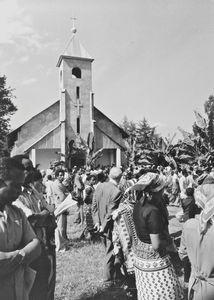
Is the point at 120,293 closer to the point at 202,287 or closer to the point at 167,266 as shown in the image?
the point at 167,266

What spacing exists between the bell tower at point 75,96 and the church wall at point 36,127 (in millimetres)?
1077

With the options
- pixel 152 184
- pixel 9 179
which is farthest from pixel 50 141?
pixel 9 179

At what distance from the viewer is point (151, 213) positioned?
302 cm

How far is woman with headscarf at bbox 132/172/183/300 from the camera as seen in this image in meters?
2.97

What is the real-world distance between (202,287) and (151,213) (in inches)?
33.6

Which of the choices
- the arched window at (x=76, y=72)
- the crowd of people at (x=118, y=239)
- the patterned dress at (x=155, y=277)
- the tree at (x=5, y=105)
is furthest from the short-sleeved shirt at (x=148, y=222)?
the tree at (x=5, y=105)

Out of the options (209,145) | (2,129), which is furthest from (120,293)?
(2,129)

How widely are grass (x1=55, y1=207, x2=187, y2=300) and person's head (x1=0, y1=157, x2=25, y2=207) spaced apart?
9.58 feet

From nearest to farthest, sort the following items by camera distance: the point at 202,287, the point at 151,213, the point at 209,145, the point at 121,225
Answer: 1. the point at 202,287
2. the point at 151,213
3. the point at 121,225
4. the point at 209,145

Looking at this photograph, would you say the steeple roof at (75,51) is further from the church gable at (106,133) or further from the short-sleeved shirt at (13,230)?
the short-sleeved shirt at (13,230)

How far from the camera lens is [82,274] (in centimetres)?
543

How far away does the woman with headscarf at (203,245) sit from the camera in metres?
2.31

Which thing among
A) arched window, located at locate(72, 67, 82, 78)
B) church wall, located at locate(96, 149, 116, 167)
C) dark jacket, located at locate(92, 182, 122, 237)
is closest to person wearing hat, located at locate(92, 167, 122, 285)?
dark jacket, located at locate(92, 182, 122, 237)

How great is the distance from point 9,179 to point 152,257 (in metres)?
1.73
